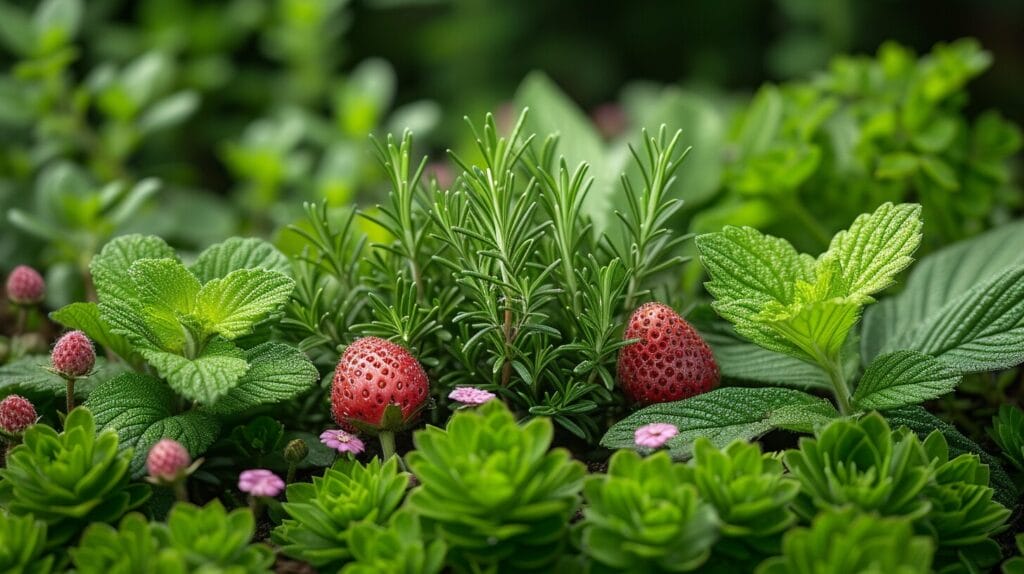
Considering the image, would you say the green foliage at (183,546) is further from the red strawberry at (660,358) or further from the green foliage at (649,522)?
the red strawberry at (660,358)

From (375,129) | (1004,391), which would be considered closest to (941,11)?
(375,129)

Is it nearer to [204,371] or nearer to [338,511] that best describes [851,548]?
[338,511]

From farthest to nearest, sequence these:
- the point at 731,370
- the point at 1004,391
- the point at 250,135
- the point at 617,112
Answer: the point at 617,112
the point at 250,135
the point at 1004,391
the point at 731,370

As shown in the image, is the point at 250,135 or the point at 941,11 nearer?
the point at 250,135

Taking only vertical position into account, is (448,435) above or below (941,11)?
below

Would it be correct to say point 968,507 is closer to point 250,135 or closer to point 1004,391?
point 1004,391

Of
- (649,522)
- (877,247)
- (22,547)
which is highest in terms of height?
(877,247)

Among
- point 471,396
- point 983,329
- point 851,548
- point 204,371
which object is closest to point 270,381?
point 204,371
